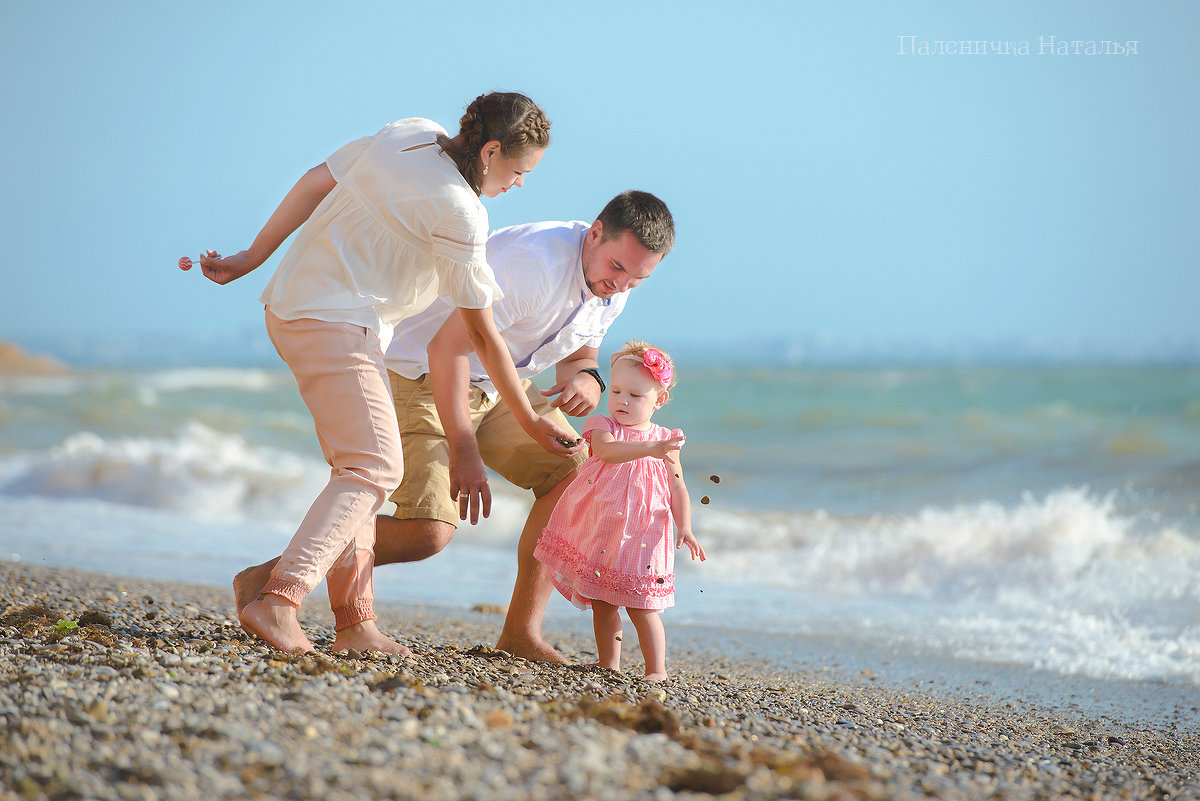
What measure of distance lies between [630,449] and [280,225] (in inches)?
49.8

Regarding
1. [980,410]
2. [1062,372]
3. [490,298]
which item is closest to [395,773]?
[490,298]

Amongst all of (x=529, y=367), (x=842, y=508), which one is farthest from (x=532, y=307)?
(x=842, y=508)

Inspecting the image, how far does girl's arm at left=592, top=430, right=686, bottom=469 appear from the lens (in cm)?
322

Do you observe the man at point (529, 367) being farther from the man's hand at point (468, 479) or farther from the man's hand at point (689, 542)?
the man's hand at point (689, 542)

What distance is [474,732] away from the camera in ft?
7.15

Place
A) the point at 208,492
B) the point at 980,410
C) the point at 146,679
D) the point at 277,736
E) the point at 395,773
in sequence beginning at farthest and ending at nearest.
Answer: the point at 980,410, the point at 208,492, the point at 146,679, the point at 277,736, the point at 395,773

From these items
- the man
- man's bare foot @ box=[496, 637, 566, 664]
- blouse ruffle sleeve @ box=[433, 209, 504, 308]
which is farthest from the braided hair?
man's bare foot @ box=[496, 637, 566, 664]

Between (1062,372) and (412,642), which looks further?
(1062,372)

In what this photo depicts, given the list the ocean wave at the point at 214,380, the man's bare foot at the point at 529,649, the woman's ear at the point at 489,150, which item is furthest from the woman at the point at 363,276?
the ocean wave at the point at 214,380

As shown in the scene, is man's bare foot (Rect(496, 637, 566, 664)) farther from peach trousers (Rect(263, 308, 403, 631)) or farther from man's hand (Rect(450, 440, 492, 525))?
peach trousers (Rect(263, 308, 403, 631))

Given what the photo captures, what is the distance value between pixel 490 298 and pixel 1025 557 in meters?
5.42

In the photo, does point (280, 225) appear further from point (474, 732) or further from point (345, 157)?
point (474, 732)

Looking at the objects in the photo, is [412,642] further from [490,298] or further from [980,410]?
[980,410]

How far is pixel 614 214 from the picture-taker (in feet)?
11.1
